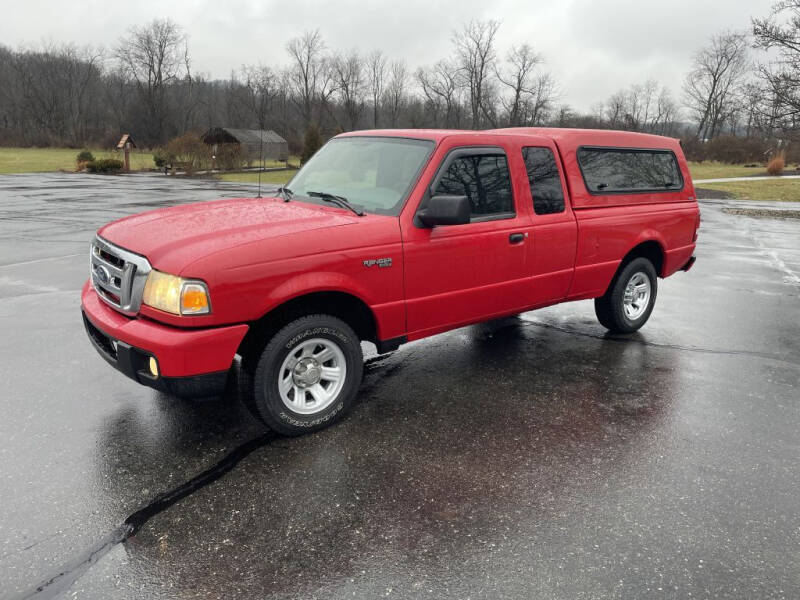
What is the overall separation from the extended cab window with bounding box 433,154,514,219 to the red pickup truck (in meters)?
0.01

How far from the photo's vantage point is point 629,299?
630 centimetres

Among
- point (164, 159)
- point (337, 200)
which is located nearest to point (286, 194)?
point (337, 200)

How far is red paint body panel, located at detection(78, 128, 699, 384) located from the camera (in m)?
3.41

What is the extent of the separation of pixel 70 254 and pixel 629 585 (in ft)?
32.6

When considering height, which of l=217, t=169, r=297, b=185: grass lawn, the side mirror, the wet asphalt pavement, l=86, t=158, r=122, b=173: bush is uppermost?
l=86, t=158, r=122, b=173: bush

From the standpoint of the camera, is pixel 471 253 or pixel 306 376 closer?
pixel 306 376

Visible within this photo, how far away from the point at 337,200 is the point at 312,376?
52.2 inches

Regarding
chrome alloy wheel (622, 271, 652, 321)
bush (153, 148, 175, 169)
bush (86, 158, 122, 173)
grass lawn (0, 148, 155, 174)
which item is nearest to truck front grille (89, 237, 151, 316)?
chrome alloy wheel (622, 271, 652, 321)

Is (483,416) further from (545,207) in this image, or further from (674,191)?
(674,191)

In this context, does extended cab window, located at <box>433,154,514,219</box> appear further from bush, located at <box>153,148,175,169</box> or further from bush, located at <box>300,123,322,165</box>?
bush, located at <box>300,123,322,165</box>

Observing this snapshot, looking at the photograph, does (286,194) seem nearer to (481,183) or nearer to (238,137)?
(481,183)

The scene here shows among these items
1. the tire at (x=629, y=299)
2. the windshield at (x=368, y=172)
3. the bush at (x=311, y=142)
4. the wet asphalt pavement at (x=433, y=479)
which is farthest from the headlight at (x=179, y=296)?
the bush at (x=311, y=142)

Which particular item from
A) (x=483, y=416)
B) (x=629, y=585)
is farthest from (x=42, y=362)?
(x=629, y=585)

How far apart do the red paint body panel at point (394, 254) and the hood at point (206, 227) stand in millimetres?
11
